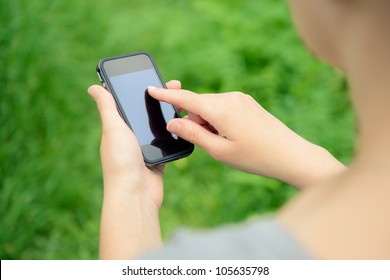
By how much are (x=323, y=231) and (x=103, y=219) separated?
75 centimetres

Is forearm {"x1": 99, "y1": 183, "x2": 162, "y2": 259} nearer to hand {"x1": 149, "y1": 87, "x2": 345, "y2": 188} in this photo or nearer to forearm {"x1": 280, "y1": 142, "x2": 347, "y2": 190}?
hand {"x1": 149, "y1": 87, "x2": 345, "y2": 188}

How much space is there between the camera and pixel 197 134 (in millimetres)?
1686

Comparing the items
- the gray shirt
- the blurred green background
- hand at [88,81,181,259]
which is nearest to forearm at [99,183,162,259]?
hand at [88,81,181,259]

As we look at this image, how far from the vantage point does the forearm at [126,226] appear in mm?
1338

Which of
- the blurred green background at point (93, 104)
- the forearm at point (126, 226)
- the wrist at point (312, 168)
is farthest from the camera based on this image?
the blurred green background at point (93, 104)

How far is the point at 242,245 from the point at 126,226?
0.67m

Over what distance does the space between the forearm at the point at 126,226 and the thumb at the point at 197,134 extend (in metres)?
0.24

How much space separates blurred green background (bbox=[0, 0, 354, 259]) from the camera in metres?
2.63

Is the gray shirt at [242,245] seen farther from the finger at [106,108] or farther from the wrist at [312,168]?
the finger at [106,108]

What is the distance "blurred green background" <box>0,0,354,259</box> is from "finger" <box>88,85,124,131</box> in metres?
→ 0.99

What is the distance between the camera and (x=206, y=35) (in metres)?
3.43

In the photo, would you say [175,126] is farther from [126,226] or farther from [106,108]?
[126,226]

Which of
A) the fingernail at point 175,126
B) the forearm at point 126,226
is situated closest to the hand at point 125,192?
the forearm at point 126,226

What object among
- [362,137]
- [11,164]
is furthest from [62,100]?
[362,137]
